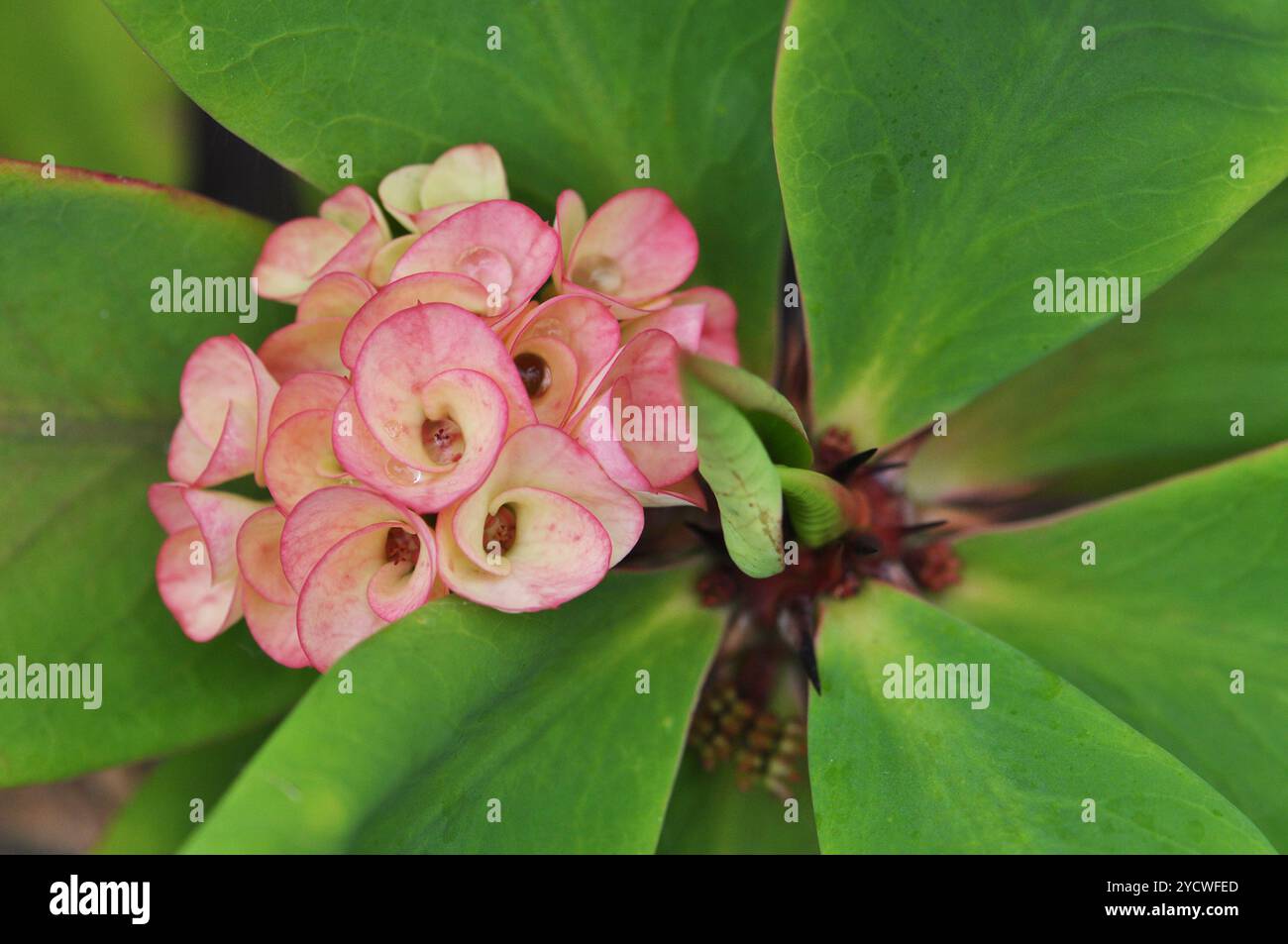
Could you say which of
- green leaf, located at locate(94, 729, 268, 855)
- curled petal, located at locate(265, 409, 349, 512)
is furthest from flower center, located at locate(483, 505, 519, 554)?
green leaf, located at locate(94, 729, 268, 855)

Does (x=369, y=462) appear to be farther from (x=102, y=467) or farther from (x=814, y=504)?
(x=102, y=467)

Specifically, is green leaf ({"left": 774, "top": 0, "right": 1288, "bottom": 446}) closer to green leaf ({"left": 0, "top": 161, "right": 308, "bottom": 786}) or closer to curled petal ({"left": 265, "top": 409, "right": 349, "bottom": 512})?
curled petal ({"left": 265, "top": 409, "right": 349, "bottom": 512})

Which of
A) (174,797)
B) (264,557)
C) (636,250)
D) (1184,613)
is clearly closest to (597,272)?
(636,250)

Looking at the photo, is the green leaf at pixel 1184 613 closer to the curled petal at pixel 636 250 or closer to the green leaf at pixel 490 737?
the green leaf at pixel 490 737

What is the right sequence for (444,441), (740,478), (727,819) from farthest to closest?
(727,819)
(444,441)
(740,478)

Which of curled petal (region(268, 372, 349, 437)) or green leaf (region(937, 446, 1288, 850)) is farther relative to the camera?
green leaf (region(937, 446, 1288, 850))

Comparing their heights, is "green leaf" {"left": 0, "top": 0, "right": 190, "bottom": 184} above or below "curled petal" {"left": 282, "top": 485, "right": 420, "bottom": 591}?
above
